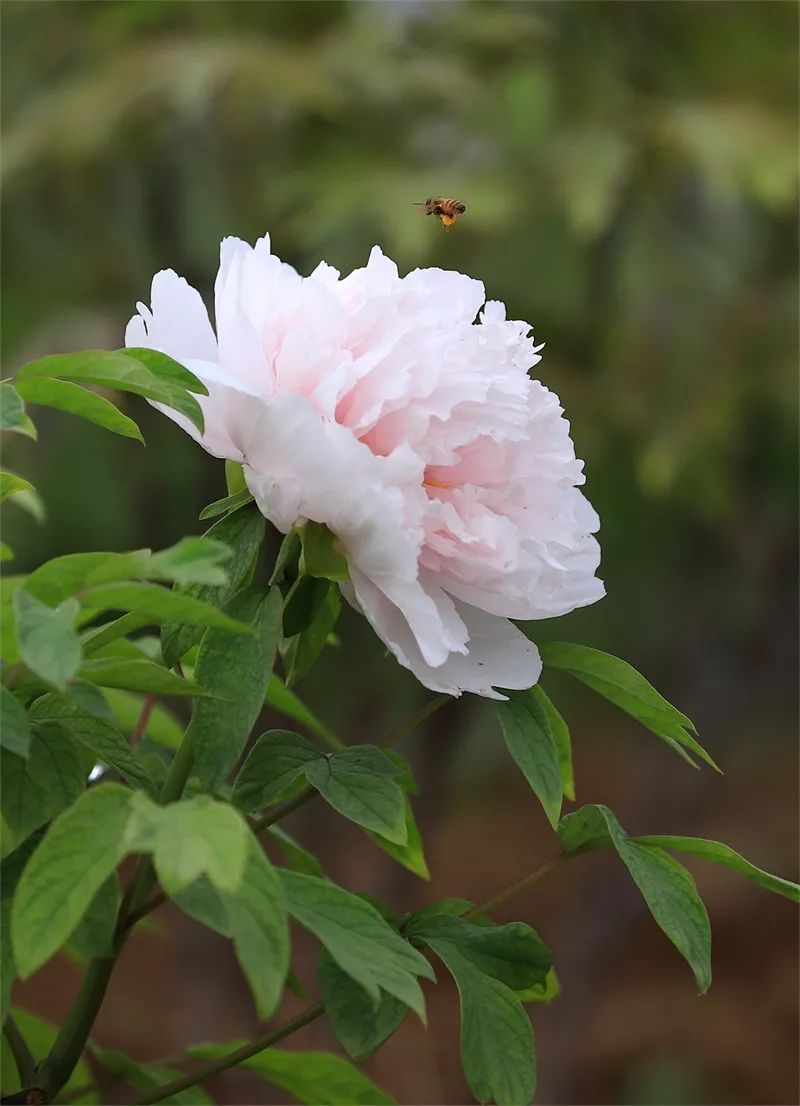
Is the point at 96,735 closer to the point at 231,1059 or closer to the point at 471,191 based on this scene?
the point at 231,1059

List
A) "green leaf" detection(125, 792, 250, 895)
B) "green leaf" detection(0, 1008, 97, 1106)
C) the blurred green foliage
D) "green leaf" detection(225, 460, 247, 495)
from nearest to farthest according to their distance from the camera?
"green leaf" detection(125, 792, 250, 895)
"green leaf" detection(225, 460, 247, 495)
"green leaf" detection(0, 1008, 97, 1106)
the blurred green foliage

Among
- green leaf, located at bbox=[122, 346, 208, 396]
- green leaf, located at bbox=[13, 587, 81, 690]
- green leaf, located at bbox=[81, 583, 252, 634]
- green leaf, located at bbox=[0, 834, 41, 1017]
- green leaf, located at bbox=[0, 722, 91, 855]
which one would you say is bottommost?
green leaf, located at bbox=[0, 834, 41, 1017]

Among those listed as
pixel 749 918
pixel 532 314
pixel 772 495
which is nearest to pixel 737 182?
pixel 532 314

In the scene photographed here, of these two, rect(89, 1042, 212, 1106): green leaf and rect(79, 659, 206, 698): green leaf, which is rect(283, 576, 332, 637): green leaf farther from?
rect(89, 1042, 212, 1106): green leaf

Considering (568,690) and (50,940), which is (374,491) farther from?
(568,690)

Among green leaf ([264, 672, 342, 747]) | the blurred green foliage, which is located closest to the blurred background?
the blurred green foliage

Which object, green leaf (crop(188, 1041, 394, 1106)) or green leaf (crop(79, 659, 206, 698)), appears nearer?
green leaf (crop(79, 659, 206, 698))

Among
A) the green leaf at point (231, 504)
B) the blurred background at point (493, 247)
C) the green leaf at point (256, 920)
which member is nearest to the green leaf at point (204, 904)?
the green leaf at point (256, 920)
